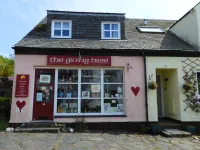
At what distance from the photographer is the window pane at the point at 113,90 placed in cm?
992

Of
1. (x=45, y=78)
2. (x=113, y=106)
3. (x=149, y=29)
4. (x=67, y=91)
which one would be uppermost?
(x=149, y=29)

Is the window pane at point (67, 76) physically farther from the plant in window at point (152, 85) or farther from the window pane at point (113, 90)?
the plant in window at point (152, 85)

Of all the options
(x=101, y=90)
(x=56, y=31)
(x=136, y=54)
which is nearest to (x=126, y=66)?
(x=136, y=54)

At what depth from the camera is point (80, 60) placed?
9555 mm

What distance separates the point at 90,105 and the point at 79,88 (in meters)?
1.07

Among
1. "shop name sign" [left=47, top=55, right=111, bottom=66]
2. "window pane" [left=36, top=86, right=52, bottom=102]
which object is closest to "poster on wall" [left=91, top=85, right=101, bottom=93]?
"shop name sign" [left=47, top=55, right=111, bottom=66]

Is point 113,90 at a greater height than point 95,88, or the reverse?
point 95,88

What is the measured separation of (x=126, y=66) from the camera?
386 inches

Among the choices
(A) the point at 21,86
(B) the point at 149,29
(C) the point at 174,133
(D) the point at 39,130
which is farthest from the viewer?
(B) the point at 149,29

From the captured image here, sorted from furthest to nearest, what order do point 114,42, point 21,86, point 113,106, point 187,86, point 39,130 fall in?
1. point 114,42
2. point 113,106
3. point 187,86
4. point 21,86
5. point 39,130

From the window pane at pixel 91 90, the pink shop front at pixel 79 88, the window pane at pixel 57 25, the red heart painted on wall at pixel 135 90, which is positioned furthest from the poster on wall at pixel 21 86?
the red heart painted on wall at pixel 135 90

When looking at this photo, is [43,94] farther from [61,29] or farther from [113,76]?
[61,29]

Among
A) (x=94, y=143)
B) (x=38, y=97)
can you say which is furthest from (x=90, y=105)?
(x=94, y=143)

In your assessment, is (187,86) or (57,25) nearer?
(187,86)
